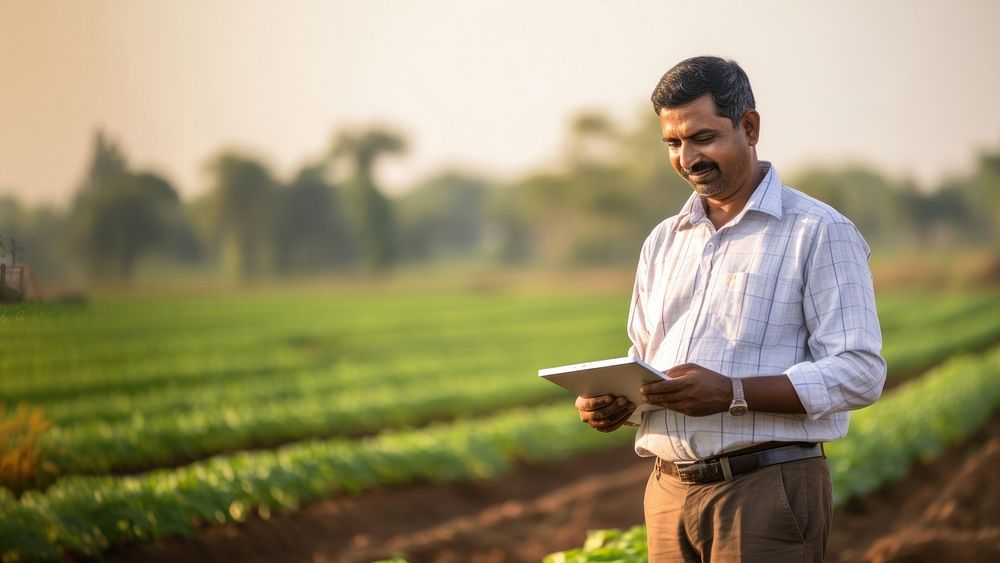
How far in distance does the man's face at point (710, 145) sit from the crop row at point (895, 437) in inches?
70.7

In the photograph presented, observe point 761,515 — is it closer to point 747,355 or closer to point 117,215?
point 747,355

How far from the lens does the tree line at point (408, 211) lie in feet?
39.6

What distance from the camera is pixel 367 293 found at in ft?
55.9

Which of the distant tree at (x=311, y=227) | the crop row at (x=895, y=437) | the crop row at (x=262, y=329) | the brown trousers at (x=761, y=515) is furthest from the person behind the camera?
the distant tree at (x=311, y=227)

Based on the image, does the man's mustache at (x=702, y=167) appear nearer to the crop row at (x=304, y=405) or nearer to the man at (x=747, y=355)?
the man at (x=747, y=355)

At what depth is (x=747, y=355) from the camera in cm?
221

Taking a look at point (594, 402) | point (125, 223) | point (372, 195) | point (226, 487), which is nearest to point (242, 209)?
point (372, 195)

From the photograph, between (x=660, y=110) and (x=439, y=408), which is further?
(x=439, y=408)

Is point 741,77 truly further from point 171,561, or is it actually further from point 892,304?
point 892,304

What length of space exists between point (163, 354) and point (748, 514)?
12.3 m

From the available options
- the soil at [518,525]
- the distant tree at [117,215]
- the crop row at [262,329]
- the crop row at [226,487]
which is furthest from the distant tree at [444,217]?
the soil at [518,525]

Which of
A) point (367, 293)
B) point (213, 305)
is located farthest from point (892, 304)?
point (213, 305)

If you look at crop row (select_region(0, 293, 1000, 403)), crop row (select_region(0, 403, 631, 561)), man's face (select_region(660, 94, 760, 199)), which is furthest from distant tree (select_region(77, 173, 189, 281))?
man's face (select_region(660, 94, 760, 199))

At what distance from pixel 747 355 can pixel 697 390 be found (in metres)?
0.22
